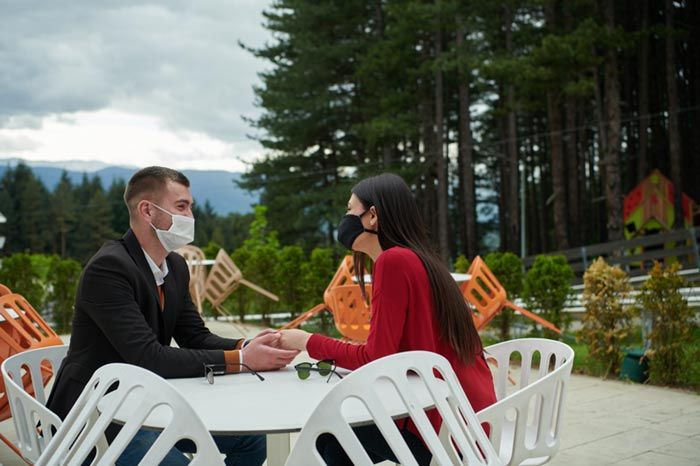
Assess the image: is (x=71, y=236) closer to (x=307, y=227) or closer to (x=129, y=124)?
(x=307, y=227)

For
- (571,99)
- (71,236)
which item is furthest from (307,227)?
(71,236)

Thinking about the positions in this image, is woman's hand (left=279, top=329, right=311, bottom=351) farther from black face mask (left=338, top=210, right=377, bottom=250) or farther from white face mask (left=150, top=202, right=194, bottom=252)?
white face mask (left=150, top=202, right=194, bottom=252)

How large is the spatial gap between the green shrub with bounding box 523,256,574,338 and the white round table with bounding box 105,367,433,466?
20.8ft

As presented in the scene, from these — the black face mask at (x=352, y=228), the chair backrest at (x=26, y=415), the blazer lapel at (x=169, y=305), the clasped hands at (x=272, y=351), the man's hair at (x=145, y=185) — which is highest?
the man's hair at (x=145, y=185)

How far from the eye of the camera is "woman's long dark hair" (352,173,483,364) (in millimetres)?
2699

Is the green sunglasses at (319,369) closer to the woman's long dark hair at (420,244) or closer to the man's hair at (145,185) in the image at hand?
the woman's long dark hair at (420,244)

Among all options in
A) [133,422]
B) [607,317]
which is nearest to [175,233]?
[133,422]

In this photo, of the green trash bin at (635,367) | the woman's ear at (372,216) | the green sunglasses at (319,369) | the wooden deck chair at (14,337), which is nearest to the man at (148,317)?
the green sunglasses at (319,369)

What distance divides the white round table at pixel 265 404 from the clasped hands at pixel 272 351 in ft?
0.12

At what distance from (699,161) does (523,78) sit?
10.7 metres

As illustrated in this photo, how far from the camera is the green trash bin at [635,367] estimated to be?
6.79 metres

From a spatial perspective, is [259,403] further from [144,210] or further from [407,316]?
[144,210]

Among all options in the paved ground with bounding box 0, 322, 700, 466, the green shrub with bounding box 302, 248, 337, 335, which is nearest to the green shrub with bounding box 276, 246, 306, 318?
the green shrub with bounding box 302, 248, 337, 335

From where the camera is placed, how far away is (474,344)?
2.74 metres
